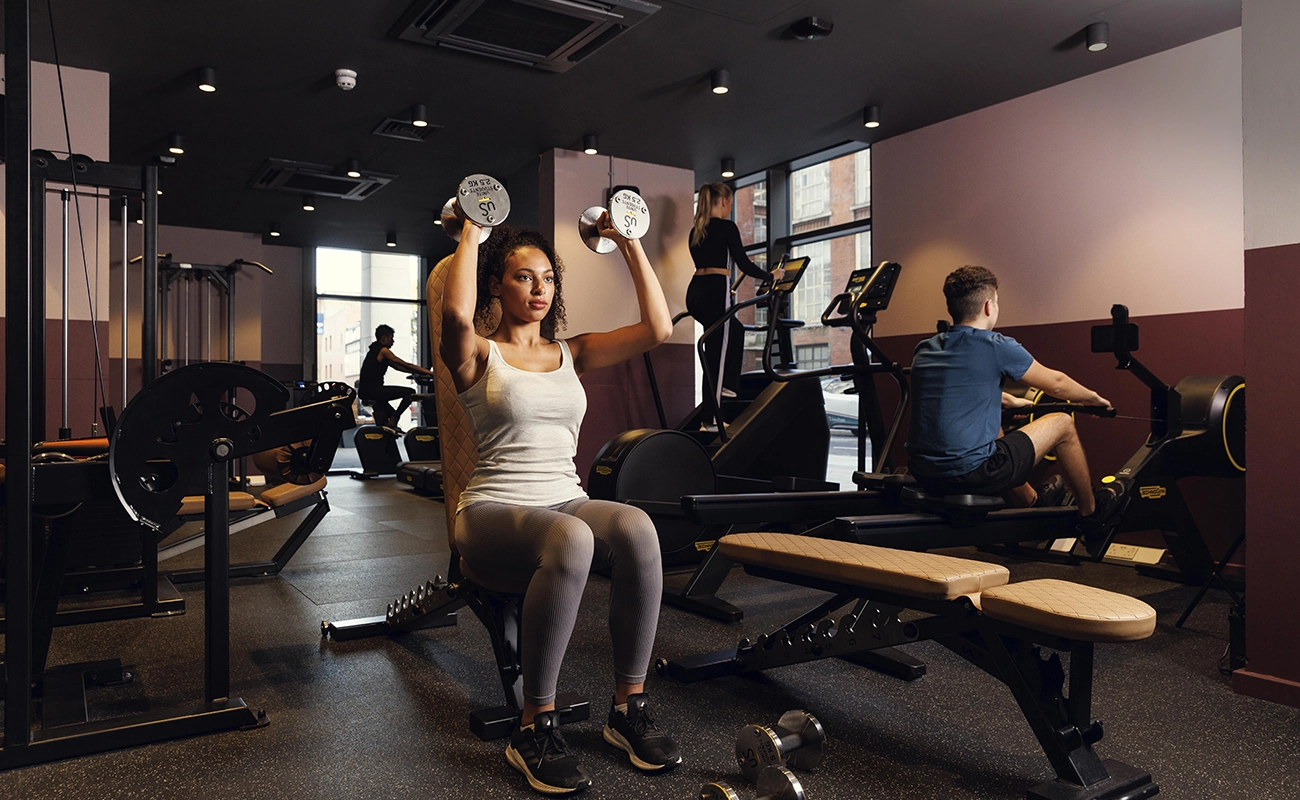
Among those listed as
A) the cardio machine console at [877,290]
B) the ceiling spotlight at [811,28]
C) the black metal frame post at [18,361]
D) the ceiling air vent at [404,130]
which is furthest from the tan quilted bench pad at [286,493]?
the ceiling spotlight at [811,28]

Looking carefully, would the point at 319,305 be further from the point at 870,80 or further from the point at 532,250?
the point at 532,250

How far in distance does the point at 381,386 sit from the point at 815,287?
14.1 ft

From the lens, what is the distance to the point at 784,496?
3.02 metres

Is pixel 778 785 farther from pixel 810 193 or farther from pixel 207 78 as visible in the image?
pixel 810 193

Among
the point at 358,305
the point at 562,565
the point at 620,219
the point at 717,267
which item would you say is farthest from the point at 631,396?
the point at 358,305

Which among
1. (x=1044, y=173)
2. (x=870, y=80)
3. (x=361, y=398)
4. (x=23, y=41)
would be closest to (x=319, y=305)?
(x=361, y=398)

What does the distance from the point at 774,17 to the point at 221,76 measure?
10.1ft

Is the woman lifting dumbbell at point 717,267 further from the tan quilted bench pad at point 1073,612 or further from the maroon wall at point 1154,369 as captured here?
the tan quilted bench pad at point 1073,612

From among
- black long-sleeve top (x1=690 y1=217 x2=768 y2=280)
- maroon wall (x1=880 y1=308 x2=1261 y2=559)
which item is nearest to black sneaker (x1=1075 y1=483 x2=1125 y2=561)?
maroon wall (x1=880 y1=308 x2=1261 y2=559)

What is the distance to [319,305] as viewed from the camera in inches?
403

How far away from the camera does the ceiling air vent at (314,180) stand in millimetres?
6773

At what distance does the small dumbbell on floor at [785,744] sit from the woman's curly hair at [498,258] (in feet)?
3.95

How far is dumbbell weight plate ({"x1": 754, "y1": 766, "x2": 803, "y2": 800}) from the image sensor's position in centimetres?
154

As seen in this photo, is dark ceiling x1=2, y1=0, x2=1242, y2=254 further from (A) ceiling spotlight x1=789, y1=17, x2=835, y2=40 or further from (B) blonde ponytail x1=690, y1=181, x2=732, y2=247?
(B) blonde ponytail x1=690, y1=181, x2=732, y2=247
